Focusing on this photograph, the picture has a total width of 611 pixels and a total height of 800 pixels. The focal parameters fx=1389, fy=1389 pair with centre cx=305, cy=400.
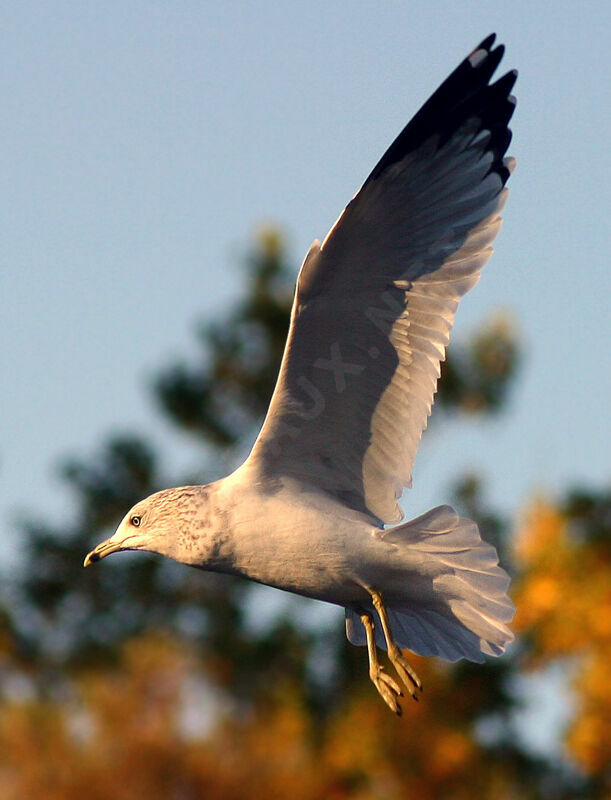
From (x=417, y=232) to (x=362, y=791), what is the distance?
9484 millimetres

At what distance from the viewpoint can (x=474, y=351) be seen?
657 inches

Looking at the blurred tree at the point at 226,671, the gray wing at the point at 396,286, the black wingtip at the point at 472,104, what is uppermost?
the black wingtip at the point at 472,104

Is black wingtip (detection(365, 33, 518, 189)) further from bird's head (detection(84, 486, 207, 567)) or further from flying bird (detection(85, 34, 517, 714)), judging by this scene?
bird's head (detection(84, 486, 207, 567))

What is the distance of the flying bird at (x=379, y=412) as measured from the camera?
423cm

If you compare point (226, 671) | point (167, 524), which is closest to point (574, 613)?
point (226, 671)

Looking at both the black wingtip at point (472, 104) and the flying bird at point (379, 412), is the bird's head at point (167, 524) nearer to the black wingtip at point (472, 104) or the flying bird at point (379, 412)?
the flying bird at point (379, 412)

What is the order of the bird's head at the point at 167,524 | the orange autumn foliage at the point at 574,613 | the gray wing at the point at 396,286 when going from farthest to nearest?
the orange autumn foliage at the point at 574,613, the bird's head at the point at 167,524, the gray wing at the point at 396,286

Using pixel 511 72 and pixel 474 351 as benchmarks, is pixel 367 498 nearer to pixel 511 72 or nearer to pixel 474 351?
pixel 511 72

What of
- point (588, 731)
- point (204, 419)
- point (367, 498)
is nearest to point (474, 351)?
point (204, 419)

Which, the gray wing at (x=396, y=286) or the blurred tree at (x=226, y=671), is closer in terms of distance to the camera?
the gray wing at (x=396, y=286)

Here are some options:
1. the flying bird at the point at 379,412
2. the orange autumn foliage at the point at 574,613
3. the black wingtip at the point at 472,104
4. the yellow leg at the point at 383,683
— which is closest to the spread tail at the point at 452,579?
the flying bird at the point at 379,412

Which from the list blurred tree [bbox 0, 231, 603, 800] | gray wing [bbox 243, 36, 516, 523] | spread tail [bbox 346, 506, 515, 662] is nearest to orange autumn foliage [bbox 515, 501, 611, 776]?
blurred tree [bbox 0, 231, 603, 800]

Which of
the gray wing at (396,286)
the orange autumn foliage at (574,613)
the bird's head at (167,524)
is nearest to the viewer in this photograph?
the gray wing at (396,286)

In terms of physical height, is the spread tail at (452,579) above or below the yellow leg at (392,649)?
above
